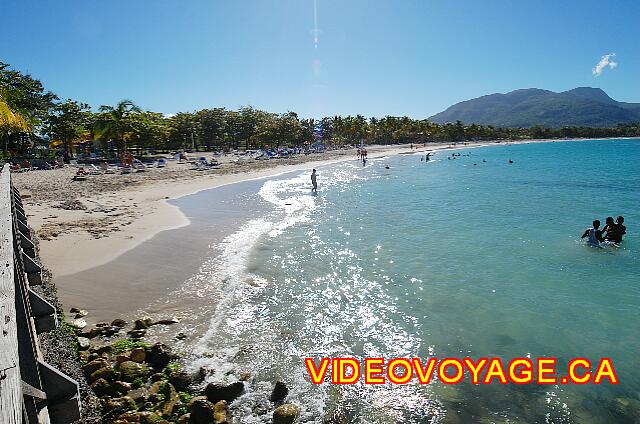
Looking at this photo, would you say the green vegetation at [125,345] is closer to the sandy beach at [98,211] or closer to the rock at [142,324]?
the rock at [142,324]

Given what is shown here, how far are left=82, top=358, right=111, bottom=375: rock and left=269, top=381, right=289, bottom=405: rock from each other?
117 inches

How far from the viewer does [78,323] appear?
7773mm

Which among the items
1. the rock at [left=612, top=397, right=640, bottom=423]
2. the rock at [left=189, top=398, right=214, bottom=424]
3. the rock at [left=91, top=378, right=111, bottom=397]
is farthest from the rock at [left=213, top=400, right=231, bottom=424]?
the rock at [left=612, top=397, right=640, bottom=423]

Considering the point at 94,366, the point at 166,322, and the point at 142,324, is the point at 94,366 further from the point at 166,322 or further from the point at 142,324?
the point at 166,322

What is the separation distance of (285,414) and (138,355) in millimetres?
3097

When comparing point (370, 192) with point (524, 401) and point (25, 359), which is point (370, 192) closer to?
point (524, 401)

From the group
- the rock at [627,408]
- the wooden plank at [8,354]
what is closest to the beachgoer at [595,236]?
the rock at [627,408]

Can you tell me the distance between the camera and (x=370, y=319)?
343 inches

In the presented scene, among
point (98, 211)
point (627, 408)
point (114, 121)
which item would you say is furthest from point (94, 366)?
point (114, 121)

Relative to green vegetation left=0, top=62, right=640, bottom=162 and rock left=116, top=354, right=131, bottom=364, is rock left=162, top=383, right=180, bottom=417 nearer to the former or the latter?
rock left=116, top=354, right=131, bottom=364

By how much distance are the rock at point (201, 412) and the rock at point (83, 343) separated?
2.93 meters

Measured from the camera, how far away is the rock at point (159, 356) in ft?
21.8

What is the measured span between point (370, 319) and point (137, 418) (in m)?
5.25

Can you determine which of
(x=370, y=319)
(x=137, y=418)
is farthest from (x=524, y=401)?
(x=137, y=418)
